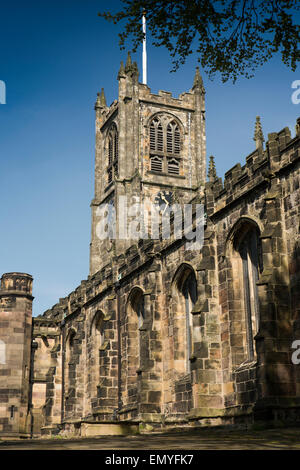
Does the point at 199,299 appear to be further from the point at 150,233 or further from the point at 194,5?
the point at 150,233

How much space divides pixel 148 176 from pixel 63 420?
2303 cm

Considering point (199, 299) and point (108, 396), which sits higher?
point (199, 299)

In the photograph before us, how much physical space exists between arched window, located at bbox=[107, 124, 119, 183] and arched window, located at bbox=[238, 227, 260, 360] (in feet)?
110

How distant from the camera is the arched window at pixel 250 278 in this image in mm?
20797

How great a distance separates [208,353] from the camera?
21.7 metres

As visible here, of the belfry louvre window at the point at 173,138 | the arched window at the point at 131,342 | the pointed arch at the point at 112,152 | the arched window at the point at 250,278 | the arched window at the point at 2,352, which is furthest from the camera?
the belfry louvre window at the point at 173,138

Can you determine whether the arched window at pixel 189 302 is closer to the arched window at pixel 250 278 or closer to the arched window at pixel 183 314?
the arched window at pixel 183 314

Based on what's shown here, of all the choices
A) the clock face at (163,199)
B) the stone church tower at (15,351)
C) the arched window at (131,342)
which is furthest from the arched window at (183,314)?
the clock face at (163,199)

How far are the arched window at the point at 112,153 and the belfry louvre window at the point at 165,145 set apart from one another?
313 centimetres

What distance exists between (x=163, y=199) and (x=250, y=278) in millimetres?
31285

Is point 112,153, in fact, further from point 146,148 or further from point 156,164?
point 156,164

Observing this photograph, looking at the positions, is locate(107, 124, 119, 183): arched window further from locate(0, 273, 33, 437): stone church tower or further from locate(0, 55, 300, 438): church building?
locate(0, 273, 33, 437): stone church tower

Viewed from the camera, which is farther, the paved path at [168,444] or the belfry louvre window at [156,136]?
the belfry louvre window at [156,136]
